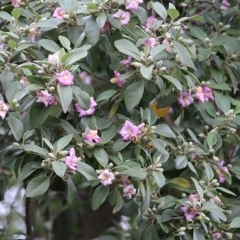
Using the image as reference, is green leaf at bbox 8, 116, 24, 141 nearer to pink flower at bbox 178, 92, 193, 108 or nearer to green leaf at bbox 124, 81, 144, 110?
green leaf at bbox 124, 81, 144, 110

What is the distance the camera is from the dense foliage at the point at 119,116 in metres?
1.46

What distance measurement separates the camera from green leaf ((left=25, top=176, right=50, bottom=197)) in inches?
56.9

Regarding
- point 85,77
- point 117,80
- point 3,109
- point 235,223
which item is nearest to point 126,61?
point 117,80

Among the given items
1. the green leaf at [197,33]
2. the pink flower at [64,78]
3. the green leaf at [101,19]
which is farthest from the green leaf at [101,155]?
the green leaf at [197,33]

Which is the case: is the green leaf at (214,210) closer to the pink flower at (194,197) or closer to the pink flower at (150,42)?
the pink flower at (194,197)

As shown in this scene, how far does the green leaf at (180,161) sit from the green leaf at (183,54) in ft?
0.86

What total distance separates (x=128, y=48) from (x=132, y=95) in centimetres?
12

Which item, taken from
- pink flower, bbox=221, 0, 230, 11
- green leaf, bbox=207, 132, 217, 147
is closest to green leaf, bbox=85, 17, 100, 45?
green leaf, bbox=207, 132, 217, 147

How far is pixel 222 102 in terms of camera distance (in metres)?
1.82

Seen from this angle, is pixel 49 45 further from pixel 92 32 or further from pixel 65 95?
pixel 65 95

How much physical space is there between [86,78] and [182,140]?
1.42 metres

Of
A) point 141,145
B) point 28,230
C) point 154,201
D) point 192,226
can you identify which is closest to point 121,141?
point 141,145

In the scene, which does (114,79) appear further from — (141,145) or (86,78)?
(86,78)

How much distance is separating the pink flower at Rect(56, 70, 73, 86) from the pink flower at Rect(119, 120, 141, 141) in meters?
0.23
